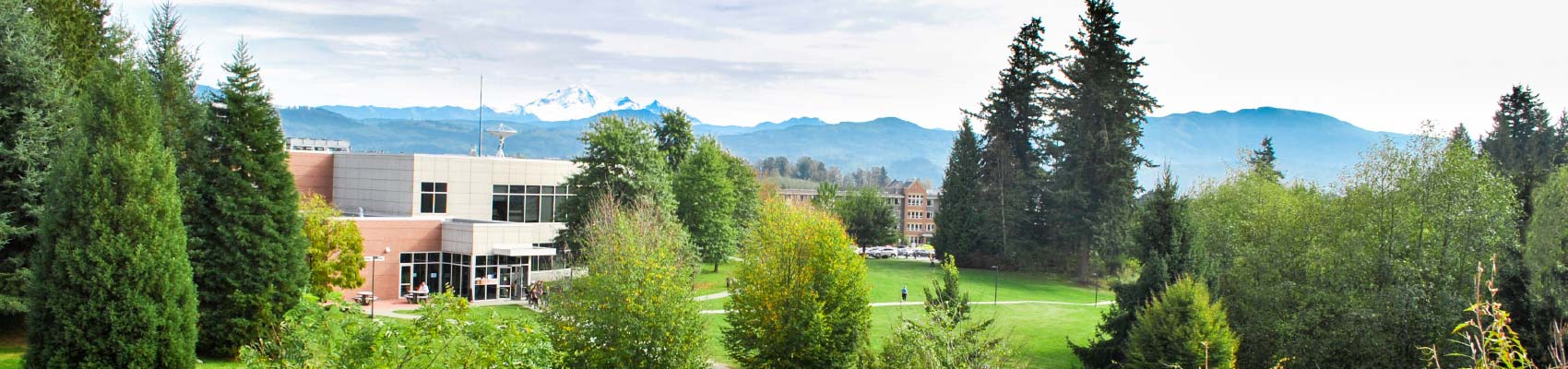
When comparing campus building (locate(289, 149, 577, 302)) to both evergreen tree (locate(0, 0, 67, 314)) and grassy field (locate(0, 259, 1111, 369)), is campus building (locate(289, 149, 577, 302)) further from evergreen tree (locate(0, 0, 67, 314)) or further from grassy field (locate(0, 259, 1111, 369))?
evergreen tree (locate(0, 0, 67, 314))

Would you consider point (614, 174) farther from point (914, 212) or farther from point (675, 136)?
point (914, 212)

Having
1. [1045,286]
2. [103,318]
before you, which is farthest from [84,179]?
[1045,286]

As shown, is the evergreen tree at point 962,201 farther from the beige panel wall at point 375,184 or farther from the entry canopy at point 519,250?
the beige panel wall at point 375,184

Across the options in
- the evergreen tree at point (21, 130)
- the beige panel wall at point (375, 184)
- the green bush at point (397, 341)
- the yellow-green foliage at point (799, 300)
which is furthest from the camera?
the beige panel wall at point (375, 184)

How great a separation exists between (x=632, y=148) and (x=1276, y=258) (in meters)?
25.6

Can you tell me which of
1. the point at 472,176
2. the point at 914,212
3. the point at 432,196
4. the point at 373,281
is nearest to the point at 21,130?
the point at 373,281

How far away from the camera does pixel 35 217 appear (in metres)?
24.7

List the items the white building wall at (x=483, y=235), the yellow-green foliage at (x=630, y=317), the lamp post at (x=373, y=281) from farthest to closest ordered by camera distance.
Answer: the white building wall at (x=483, y=235) < the lamp post at (x=373, y=281) < the yellow-green foliage at (x=630, y=317)

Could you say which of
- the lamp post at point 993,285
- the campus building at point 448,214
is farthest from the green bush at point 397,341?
the lamp post at point 993,285

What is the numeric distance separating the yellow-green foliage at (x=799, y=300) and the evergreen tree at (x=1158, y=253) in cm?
770

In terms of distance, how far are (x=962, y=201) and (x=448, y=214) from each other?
1446 inches

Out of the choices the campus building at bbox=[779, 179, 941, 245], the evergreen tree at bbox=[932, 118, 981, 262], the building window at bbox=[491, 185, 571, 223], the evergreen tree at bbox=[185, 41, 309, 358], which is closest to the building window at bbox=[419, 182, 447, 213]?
the building window at bbox=[491, 185, 571, 223]

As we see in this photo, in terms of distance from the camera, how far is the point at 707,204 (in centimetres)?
5619

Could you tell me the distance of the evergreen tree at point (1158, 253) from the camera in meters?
29.0
